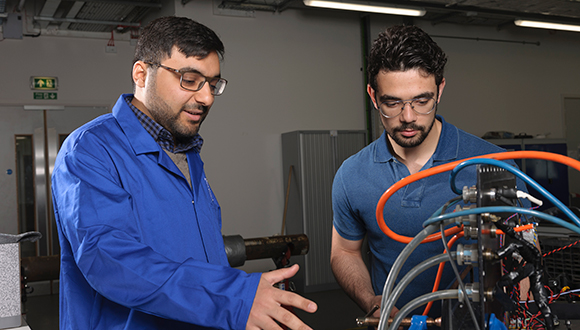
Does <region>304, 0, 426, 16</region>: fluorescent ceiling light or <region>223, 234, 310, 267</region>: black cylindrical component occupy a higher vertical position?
<region>304, 0, 426, 16</region>: fluorescent ceiling light

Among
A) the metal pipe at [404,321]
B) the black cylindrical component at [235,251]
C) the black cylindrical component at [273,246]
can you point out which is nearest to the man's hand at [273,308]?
the metal pipe at [404,321]

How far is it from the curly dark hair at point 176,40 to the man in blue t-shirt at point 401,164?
0.50 m

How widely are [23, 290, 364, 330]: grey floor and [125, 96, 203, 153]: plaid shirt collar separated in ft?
9.65

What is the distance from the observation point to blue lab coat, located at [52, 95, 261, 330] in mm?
884

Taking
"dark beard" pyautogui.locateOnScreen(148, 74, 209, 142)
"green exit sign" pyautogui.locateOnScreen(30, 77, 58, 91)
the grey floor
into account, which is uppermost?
"green exit sign" pyautogui.locateOnScreen(30, 77, 58, 91)

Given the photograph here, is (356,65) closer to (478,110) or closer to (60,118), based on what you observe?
(478,110)

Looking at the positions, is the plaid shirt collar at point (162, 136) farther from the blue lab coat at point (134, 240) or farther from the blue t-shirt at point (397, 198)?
the blue t-shirt at point (397, 198)

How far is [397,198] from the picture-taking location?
1.42 m

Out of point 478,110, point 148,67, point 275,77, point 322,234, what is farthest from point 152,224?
point 478,110

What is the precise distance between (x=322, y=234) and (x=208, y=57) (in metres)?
4.17

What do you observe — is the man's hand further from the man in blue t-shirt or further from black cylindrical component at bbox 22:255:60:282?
black cylindrical component at bbox 22:255:60:282

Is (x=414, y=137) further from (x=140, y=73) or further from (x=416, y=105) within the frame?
(x=140, y=73)

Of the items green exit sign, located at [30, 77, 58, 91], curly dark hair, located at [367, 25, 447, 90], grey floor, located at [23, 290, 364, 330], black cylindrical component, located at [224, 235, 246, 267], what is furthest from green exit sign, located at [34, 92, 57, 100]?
curly dark hair, located at [367, 25, 447, 90]

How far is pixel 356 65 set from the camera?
604 cm
